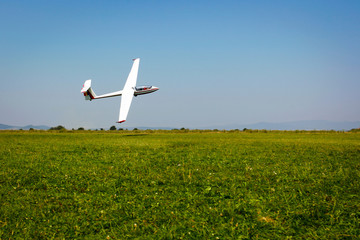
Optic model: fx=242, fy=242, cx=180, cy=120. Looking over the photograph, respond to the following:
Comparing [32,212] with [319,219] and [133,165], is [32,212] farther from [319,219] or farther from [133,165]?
[319,219]

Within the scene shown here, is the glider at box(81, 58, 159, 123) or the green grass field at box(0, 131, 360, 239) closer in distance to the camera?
the green grass field at box(0, 131, 360, 239)

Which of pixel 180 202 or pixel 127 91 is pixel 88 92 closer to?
pixel 127 91

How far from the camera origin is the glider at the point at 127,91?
39078 mm

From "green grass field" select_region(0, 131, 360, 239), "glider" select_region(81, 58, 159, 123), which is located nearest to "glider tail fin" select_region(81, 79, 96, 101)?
"glider" select_region(81, 58, 159, 123)

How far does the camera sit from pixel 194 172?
10.6 meters

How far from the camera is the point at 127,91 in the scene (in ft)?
145

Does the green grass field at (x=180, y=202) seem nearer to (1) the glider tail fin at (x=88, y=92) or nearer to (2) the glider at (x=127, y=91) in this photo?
(2) the glider at (x=127, y=91)

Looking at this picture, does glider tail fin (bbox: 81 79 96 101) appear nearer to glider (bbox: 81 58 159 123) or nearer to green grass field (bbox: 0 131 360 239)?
glider (bbox: 81 58 159 123)

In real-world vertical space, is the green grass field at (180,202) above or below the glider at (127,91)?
below

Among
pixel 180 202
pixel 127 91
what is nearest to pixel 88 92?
pixel 127 91

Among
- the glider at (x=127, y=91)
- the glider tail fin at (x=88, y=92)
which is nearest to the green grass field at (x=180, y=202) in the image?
the glider at (x=127, y=91)

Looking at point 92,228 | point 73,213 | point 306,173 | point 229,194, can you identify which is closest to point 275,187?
point 229,194

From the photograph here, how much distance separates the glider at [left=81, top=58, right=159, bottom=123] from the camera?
3908cm

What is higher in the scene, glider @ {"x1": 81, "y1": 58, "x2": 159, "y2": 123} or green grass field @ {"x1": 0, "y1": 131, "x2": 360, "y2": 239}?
glider @ {"x1": 81, "y1": 58, "x2": 159, "y2": 123}
